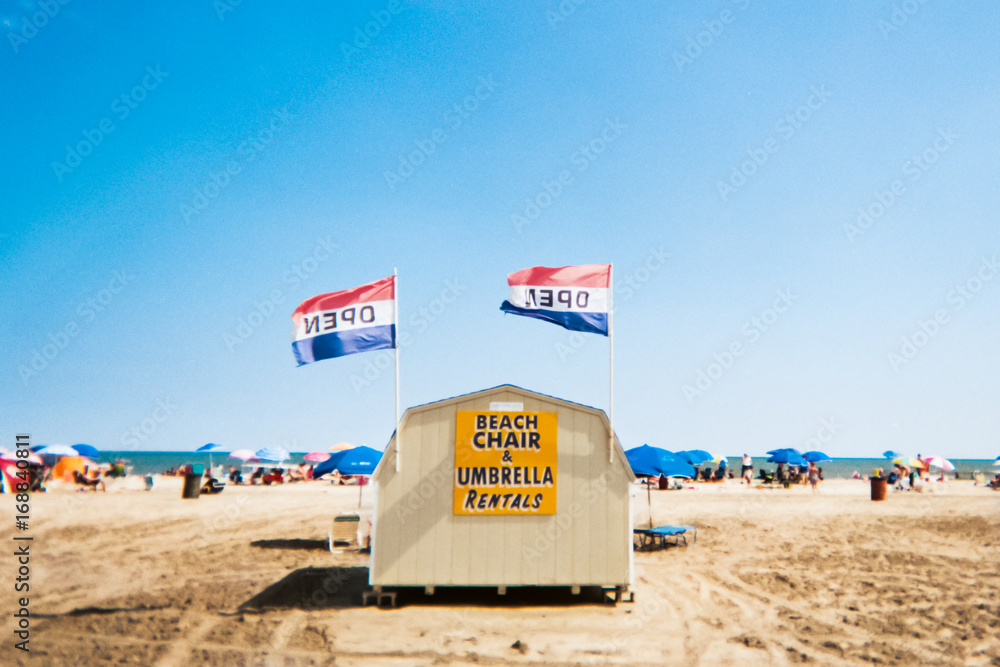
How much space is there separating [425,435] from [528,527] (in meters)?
2.37

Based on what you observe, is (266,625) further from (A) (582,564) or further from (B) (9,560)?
(B) (9,560)

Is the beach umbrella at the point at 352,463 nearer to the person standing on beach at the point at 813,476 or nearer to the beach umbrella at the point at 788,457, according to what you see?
the beach umbrella at the point at 788,457

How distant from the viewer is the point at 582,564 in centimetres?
1115

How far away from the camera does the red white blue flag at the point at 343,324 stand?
11.3 meters

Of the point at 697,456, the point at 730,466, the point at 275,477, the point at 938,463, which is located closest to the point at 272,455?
the point at 275,477

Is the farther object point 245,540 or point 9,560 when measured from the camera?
point 245,540

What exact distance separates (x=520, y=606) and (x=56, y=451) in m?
32.1

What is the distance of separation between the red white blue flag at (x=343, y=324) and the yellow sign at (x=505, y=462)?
6.71 feet

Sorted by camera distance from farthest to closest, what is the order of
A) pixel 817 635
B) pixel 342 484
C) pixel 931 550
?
pixel 342 484, pixel 931 550, pixel 817 635

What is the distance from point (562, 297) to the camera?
11.5 metres

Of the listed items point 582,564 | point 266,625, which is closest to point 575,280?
point 582,564

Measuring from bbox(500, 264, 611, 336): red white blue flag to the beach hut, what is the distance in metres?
1.41

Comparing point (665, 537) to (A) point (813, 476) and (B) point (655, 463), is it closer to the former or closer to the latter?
(B) point (655, 463)

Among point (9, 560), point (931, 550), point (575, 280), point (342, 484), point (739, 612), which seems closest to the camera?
point (739, 612)
